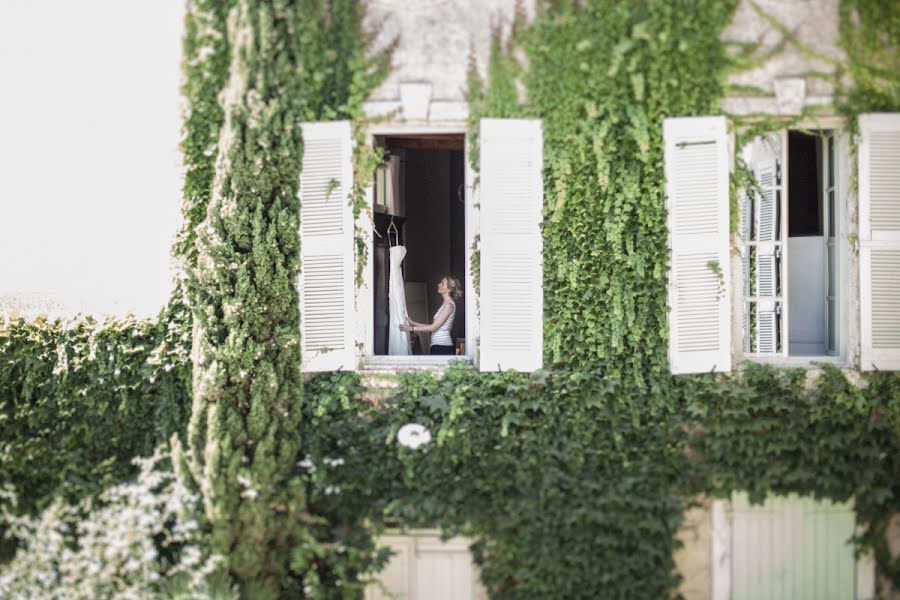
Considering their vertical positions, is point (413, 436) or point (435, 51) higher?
point (435, 51)

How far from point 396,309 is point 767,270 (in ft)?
9.99

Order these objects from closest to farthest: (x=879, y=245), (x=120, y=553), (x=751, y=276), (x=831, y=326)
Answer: (x=120, y=553) < (x=879, y=245) < (x=831, y=326) < (x=751, y=276)

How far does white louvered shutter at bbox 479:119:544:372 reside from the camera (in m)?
6.07

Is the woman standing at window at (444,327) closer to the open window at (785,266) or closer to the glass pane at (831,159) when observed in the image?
the open window at (785,266)

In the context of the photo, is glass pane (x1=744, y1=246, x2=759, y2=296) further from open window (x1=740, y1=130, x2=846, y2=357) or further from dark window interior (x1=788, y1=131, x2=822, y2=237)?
dark window interior (x1=788, y1=131, x2=822, y2=237)

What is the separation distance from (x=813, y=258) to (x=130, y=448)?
538cm

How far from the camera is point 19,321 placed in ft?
20.9

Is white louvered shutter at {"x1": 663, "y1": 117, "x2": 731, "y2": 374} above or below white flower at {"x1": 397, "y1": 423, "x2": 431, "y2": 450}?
above

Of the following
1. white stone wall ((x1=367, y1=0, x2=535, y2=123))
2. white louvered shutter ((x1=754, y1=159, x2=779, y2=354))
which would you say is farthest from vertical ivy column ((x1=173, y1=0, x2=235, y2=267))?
white louvered shutter ((x1=754, y1=159, x2=779, y2=354))

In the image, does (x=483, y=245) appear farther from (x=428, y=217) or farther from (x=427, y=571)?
(x=428, y=217)

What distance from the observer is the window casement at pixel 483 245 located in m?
6.07

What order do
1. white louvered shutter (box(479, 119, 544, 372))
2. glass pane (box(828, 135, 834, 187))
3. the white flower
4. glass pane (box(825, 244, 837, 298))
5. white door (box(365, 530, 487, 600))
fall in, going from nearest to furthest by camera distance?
the white flower
white louvered shutter (box(479, 119, 544, 372))
white door (box(365, 530, 487, 600))
glass pane (box(828, 135, 834, 187))
glass pane (box(825, 244, 837, 298))

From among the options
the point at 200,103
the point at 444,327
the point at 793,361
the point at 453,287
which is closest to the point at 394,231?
the point at 453,287

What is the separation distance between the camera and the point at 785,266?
6.56 metres
